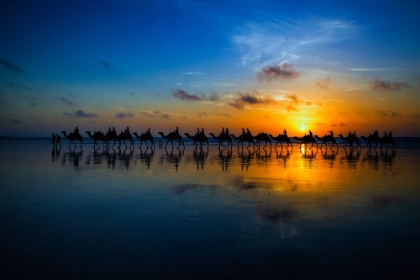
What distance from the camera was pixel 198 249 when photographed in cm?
461

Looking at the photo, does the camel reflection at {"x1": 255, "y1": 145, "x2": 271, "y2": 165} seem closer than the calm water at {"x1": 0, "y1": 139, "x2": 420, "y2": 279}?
No

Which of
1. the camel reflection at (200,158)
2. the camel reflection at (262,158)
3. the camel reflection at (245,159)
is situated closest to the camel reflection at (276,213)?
the camel reflection at (245,159)

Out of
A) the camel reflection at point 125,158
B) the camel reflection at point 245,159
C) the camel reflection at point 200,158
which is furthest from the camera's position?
the camel reflection at point 200,158

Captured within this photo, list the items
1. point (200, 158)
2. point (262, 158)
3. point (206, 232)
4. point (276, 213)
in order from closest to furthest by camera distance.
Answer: point (206, 232), point (276, 213), point (200, 158), point (262, 158)

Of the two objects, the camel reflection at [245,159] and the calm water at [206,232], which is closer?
the calm water at [206,232]

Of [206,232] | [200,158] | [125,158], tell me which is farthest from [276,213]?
[125,158]

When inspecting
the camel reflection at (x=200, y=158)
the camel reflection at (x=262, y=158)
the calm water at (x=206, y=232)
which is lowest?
the camel reflection at (x=262, y=158)

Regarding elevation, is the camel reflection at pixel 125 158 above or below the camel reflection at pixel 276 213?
above

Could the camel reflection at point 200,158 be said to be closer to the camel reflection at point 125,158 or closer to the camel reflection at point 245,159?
the camel reflection at point 245,159

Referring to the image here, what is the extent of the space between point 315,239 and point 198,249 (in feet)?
5.98

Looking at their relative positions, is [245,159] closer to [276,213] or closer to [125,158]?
[125,158]

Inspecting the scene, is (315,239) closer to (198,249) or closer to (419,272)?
(419,272)

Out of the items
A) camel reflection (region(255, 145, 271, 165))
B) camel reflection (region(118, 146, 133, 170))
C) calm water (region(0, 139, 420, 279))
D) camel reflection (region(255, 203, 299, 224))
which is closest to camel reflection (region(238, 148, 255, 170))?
camel reflection (region(255, 145, 271, 165))

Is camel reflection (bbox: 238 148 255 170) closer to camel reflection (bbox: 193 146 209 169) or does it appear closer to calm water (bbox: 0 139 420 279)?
camel reflection (bbox: 193 146 209 169)
